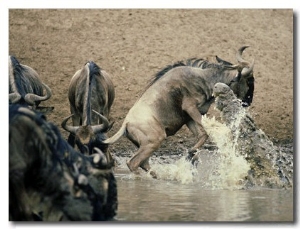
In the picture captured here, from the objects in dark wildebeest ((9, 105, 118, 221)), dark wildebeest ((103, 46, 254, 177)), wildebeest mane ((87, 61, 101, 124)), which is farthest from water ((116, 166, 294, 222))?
wildebeest mane ((87, 61, 101, 124))

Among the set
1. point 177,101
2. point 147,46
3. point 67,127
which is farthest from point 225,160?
point 67,127

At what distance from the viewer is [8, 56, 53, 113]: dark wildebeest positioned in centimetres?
657

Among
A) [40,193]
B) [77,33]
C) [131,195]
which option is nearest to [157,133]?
[131,195]

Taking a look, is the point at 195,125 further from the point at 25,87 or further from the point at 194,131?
the point at 25,87

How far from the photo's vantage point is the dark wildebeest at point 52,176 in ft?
18.1

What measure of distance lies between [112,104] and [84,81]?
0.31 meters

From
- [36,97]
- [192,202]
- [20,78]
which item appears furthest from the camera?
[36,97]

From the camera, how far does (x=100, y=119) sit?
22.2 feet

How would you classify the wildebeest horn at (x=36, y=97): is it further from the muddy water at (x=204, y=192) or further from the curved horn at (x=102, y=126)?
the muddy water at (x=204, y=192)

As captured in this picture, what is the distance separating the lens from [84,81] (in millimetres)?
6898

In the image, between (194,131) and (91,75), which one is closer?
(194,131)

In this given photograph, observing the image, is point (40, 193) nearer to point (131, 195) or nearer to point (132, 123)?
point (131, 195)

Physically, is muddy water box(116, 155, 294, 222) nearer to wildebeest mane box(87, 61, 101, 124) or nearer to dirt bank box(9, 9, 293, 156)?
dirt bank box(9, 9, 293, 156)

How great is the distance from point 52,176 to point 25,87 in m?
1.40
